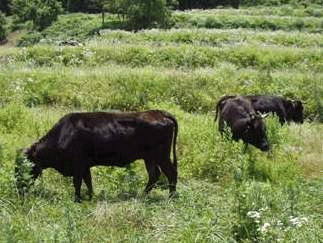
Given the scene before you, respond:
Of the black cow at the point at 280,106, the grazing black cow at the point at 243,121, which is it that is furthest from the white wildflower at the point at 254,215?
the black cow at the point at 280,106

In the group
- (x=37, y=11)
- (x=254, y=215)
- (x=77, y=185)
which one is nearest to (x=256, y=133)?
(x=77, y=185)

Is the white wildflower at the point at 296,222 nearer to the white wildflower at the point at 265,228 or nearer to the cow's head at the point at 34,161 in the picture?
the white wildflower at the point at 265,228

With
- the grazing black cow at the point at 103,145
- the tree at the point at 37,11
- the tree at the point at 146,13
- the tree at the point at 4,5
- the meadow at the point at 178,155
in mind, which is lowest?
the tree at the point at 4,5

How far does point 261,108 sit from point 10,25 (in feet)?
239

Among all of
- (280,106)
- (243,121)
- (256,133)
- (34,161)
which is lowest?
(280,106)

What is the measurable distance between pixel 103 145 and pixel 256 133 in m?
3.50

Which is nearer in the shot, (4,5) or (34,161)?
(34,161)

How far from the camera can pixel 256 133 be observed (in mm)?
10492

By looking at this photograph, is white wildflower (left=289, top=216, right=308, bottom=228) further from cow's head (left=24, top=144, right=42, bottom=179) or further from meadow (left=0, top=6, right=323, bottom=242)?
cow's head (left=24, top=144, right=42, bottom=179)

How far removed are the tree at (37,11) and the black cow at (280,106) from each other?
6497 centimetres

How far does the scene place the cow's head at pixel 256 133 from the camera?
1048 cm

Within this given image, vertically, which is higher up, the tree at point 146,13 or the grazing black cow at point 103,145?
the grazing black cow at point 103,145

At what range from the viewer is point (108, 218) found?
7.12m

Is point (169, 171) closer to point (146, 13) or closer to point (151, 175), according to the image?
point (151, 175)
